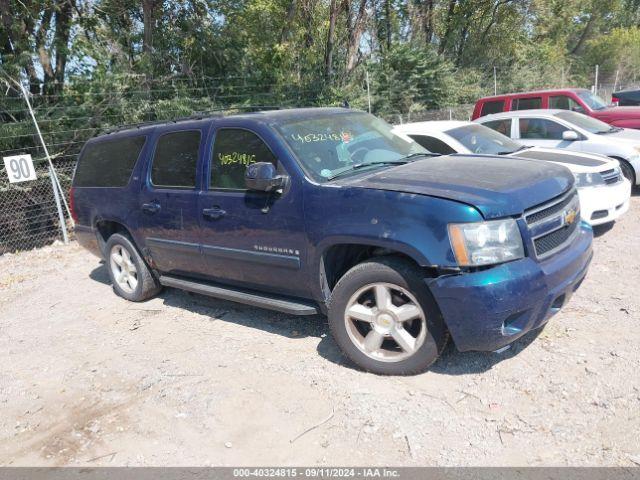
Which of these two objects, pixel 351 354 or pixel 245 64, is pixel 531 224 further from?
pixel 245 64

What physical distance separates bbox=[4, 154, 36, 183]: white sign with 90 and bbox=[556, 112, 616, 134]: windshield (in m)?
8.59

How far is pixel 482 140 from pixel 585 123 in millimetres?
2760

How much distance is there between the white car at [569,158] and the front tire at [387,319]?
2924 mm

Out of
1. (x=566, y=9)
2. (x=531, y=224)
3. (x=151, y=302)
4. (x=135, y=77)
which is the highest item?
(x=566, y=9)

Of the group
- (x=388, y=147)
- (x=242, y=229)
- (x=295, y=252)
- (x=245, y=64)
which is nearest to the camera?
(x=295, y=252)

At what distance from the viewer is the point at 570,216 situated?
3732 millimetres

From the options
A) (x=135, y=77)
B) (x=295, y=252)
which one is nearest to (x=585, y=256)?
(x=295, y=252)

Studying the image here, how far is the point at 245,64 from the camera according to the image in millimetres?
12945

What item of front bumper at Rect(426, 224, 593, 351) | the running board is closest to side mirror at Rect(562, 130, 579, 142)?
front bumper at Rect(426, 224, 593, 351)

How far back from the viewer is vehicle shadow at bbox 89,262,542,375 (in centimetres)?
373

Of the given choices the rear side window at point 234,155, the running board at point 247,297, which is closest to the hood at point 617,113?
the rear side window at point 234,155

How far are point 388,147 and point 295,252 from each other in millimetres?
1331

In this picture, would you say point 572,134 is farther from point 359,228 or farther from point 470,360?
point 359,228

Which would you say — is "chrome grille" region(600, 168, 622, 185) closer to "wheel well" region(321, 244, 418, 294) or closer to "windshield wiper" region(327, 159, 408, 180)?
"windshield wiper" region(327, 159, 408, 180)
